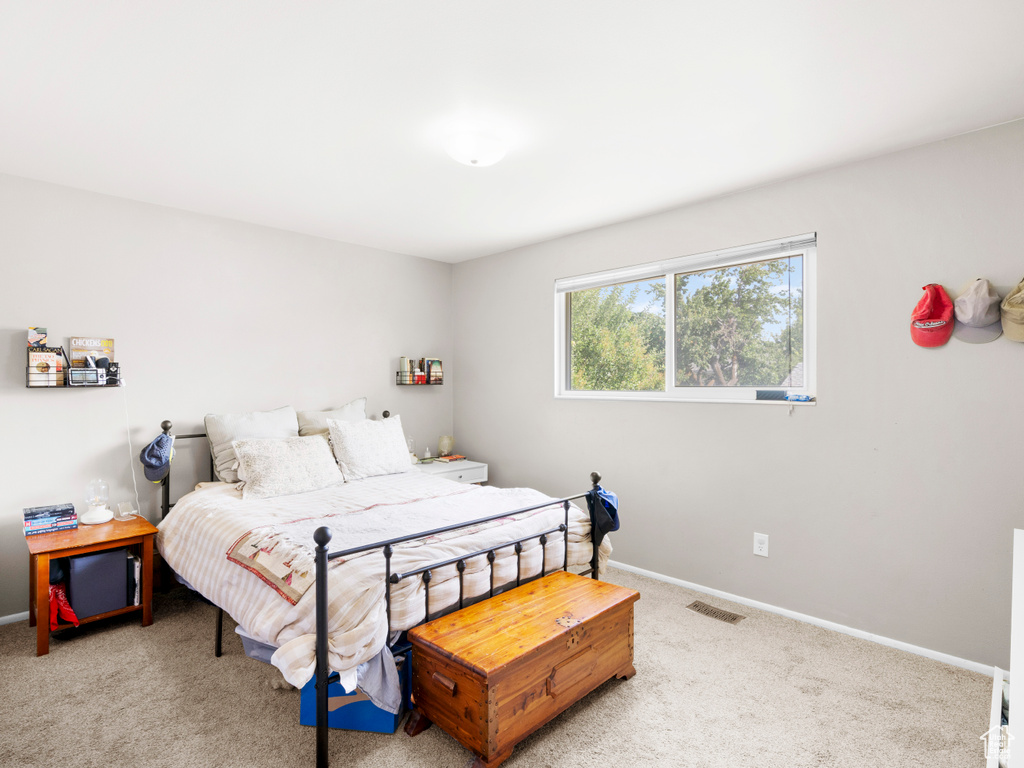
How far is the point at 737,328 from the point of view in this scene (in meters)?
3.19

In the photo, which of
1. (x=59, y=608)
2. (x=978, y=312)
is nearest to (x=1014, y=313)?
(x=978, y=312)

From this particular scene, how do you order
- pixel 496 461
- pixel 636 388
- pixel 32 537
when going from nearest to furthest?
pixel 32 537 → pixel 636 388 → pixel 496 461

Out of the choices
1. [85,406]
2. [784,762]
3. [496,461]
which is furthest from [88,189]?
[784,762]

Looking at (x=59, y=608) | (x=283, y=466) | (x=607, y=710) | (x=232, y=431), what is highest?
(x=232, y=431)

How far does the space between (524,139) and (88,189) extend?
2482mm

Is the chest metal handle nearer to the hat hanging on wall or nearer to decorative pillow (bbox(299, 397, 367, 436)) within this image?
decorative pillow (bbox(299, 397, 367, 436))

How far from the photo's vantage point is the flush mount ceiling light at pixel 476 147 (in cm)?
232

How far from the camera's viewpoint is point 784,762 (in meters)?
1.80

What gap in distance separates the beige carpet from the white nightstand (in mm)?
1696

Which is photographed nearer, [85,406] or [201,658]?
[201,658]

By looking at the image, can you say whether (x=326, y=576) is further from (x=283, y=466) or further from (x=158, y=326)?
(x=158, y=326)

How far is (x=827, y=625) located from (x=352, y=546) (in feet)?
7.82

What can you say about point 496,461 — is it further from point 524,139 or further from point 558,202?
point 524,139

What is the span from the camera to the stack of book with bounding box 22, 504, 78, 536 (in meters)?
2.68
